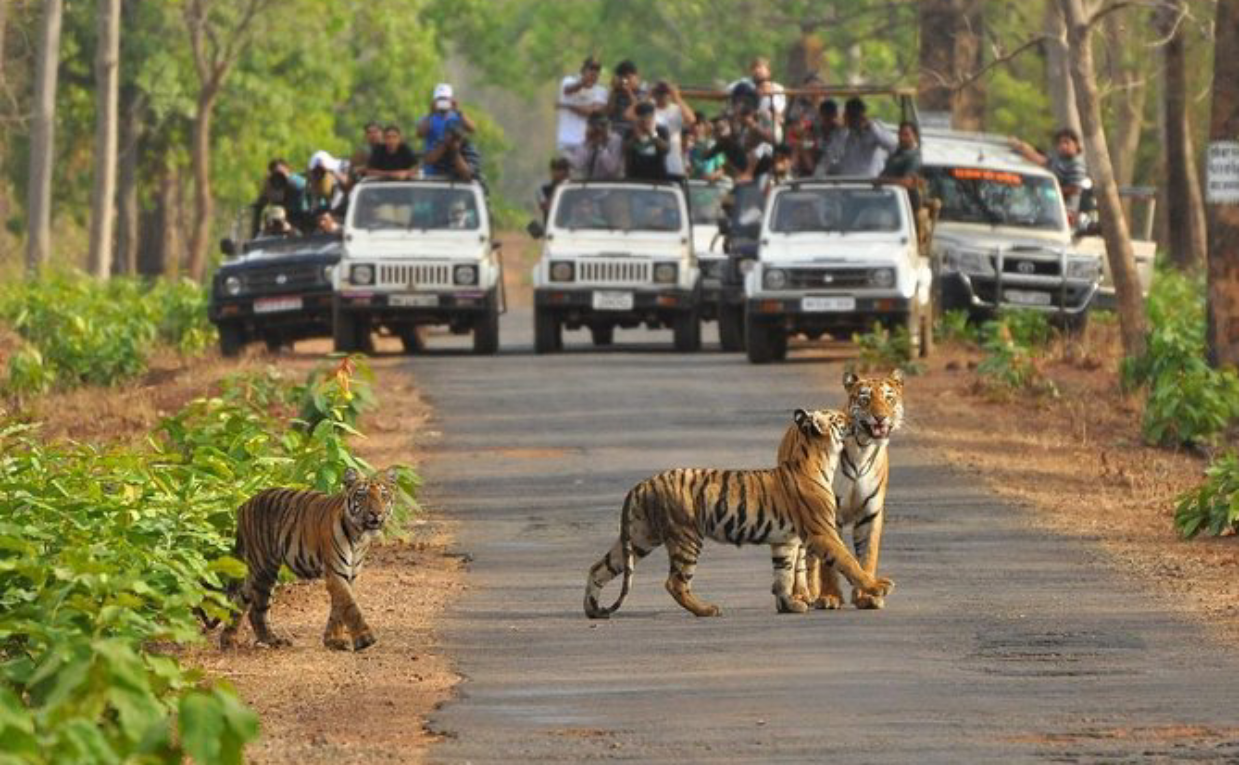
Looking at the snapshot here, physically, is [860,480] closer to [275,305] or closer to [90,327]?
[275,305]

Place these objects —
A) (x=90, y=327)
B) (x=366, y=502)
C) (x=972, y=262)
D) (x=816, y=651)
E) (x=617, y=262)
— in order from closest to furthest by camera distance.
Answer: (x=366, y=502), (x=816, y=651), (x=617, y=262), (x=972, y=262), (x=90, y=327)

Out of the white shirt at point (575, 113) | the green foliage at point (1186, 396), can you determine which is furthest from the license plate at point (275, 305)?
the green foliage at point (1186, 396)

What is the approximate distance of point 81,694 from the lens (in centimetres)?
1049

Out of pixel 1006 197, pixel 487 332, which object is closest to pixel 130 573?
pixel 487 332

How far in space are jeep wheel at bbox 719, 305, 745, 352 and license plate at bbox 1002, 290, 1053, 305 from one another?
2711mm

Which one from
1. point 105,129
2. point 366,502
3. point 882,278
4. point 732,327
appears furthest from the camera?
point 105,129

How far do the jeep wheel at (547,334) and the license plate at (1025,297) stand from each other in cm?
457

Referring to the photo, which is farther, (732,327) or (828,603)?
(732,327)

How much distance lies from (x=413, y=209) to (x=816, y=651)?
22.6 metres

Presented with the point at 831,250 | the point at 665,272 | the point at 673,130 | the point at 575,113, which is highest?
the point at 575,113

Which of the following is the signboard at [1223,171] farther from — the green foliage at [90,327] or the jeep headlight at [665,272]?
the green foliage at [90,327]

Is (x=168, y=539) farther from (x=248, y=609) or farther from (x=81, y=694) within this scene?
(x=81, y=694)

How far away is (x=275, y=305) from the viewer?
37156mm

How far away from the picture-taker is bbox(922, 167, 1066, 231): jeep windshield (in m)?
38.2
